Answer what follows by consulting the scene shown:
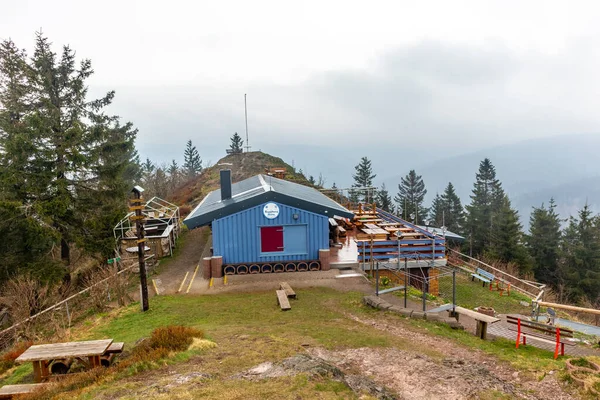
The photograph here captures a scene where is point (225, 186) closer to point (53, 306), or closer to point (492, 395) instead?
point (53, 306)

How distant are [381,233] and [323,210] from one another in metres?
3.42

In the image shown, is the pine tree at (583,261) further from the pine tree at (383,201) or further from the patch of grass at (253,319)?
the patch of grass at (253,319)

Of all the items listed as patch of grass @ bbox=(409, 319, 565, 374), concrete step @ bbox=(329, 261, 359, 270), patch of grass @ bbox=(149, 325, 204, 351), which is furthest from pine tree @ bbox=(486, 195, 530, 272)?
patch of grass @ bbox=(149, 325, 204, 351)

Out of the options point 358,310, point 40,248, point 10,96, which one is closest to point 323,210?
point 358,310

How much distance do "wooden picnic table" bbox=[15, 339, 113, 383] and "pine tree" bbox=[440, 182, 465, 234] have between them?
188ft

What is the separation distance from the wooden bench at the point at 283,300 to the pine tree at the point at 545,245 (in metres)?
41.2

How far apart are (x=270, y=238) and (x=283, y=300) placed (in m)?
4.69

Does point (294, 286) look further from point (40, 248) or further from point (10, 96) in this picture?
point (10, 96)

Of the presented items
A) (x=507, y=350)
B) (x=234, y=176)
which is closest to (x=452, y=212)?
(x=234, y=176)

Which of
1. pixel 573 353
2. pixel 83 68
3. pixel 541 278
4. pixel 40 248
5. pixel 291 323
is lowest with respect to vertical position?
pixel 541 278

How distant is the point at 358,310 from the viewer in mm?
12141

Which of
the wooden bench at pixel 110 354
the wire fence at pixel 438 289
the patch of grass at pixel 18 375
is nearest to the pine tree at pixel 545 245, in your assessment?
the wire fence at pixel 438 289

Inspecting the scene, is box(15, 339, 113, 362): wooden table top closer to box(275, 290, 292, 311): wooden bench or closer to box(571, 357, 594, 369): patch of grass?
box(275, 290, 292, 311): wooden bench

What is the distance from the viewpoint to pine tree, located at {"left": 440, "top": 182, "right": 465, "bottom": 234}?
196ft
